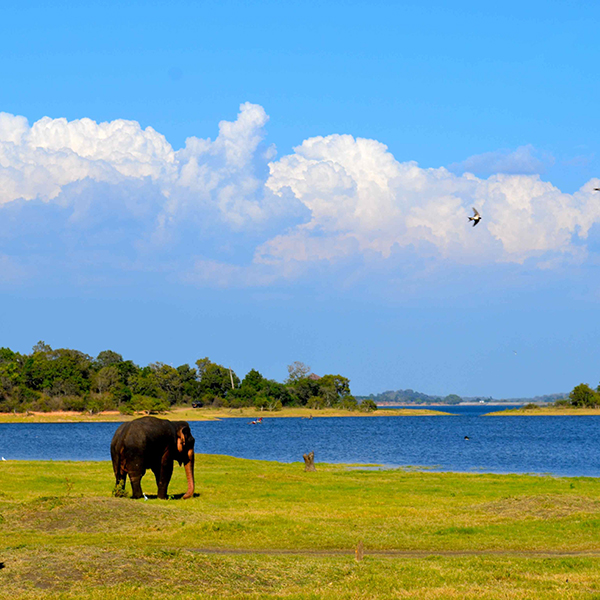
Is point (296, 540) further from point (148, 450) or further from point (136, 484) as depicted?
point (136, 484)

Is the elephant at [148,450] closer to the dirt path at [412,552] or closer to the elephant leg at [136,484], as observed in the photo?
the elephant leg at [136,484]

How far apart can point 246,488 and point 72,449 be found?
5269 centimetres

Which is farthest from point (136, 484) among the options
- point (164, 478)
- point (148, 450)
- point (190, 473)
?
point (190, 473)

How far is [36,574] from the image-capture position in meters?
19.2

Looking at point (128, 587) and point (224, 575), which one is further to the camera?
point (224, 575)

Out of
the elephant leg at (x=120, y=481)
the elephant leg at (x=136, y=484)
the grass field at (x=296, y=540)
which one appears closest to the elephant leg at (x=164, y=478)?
the grass field at (x=296, y=540)

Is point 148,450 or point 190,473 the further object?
point 190,473

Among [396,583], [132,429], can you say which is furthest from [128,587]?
[132,429]

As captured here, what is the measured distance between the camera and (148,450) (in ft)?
116

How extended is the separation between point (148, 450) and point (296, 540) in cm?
1075

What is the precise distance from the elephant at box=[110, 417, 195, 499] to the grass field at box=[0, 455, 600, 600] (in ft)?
4.88

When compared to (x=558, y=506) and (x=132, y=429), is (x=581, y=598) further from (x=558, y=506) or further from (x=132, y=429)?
(x=132, y=429)

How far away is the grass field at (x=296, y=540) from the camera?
750 inches

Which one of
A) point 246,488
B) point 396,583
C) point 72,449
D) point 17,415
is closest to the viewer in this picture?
point 396,583
